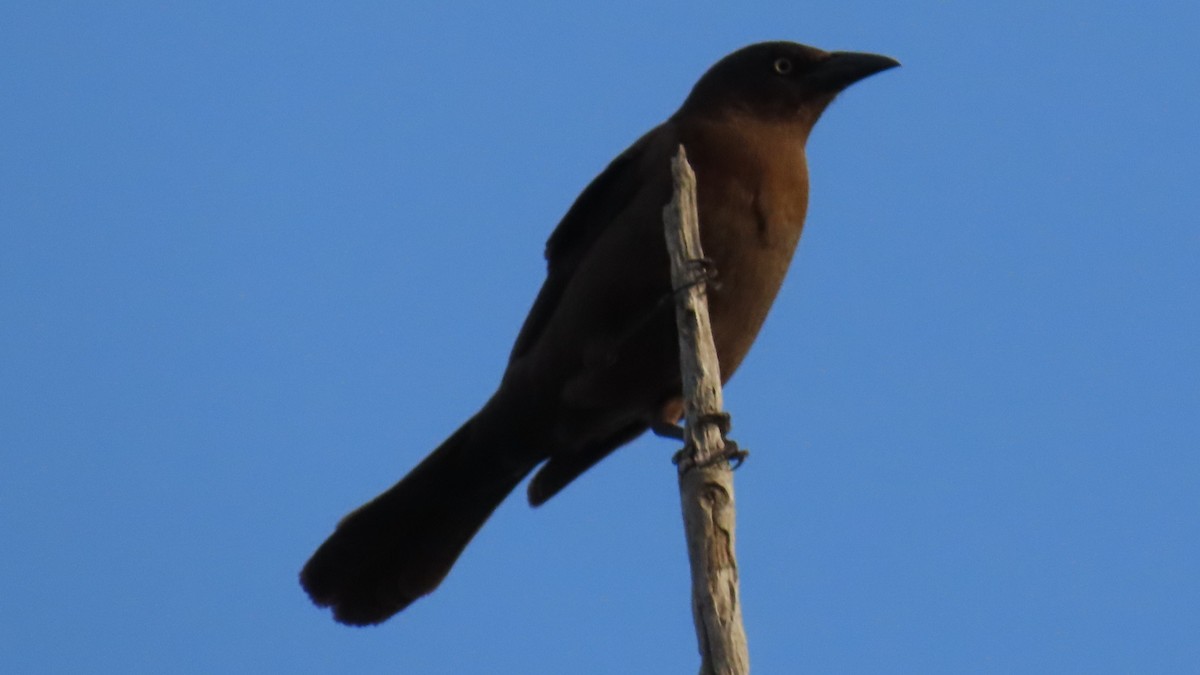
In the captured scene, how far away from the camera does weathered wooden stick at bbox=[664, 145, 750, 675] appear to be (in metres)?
4.01

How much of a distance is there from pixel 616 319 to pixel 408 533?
1363mm

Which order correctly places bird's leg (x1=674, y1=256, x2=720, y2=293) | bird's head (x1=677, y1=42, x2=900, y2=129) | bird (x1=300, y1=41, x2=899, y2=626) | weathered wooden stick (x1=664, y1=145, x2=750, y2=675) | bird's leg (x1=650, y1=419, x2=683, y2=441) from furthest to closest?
bird's head (x1=677, y1=42, x2=900, y2=129) → bird's leg (x1=650, y1=419, x2=683, y2=441) → bird (x1=300, y1=41, x2=899, y2=626) → bird's leg (x1=674, y1=256, x2=720, y2=293) → weathered wooden stick (x1=664, y1=145, x2=750, y2=675)

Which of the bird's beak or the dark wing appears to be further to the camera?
the bird's beak

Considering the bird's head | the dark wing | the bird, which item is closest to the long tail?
the bird

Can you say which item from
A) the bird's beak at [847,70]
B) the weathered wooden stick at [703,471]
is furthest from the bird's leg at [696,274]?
the bird's beak at [847,70]

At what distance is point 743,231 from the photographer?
6273 millimetres

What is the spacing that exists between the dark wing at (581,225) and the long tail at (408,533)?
1.48 ft

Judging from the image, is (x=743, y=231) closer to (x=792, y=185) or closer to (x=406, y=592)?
(x=792, y=185)

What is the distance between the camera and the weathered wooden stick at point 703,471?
401cm

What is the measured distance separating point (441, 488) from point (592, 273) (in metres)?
1.14

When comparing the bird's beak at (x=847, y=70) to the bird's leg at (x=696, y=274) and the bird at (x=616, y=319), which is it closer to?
the bird at (x=616, y=319)

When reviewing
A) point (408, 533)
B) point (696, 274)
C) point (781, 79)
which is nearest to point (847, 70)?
point (781, 79)

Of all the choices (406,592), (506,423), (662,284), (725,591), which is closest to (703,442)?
(725,591)

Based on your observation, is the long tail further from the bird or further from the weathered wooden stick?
the weathered wooden stick
